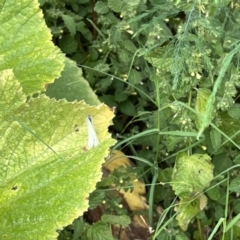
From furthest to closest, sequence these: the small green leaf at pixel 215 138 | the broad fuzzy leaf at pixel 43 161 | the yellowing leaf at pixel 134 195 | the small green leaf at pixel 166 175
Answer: the yellowing leaf at pixel 134 195 < the small green leaf at pixel 166 175 < the small green leaf at pixel 215 138 < the broad fuzzy leaf at pixel 43 161

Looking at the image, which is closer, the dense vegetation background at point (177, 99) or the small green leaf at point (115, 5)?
the dense vegetation background at point (177, 99)

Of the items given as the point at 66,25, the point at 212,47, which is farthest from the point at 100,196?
the point at 66,25

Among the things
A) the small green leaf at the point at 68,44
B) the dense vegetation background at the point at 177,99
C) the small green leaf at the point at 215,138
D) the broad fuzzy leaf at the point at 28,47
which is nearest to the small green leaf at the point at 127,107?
the dense vegetation background at the point at 177,99

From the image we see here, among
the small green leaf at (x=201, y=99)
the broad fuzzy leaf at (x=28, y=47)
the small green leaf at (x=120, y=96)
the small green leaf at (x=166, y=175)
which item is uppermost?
the broad fuzzy leaf at (x=28, y=47)

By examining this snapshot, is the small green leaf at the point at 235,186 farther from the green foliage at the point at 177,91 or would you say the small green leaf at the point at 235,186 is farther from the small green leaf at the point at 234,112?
the small green leaf at the point at 234,112

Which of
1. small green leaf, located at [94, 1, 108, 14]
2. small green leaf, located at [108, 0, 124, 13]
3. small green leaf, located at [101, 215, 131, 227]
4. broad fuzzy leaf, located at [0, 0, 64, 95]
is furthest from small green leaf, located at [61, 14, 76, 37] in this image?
small green leaf, located at [101, 215, 131, 227]

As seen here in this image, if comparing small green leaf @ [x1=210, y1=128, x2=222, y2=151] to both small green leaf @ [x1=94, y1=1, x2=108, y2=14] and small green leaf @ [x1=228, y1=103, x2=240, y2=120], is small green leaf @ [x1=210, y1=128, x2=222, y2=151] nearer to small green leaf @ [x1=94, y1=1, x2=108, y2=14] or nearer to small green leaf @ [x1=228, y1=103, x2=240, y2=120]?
small green leaf @ [x1=228, y1=103, x2=240, y2=120]

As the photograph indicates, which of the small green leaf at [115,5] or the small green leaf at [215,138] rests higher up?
the small green leaf at [115,5]
